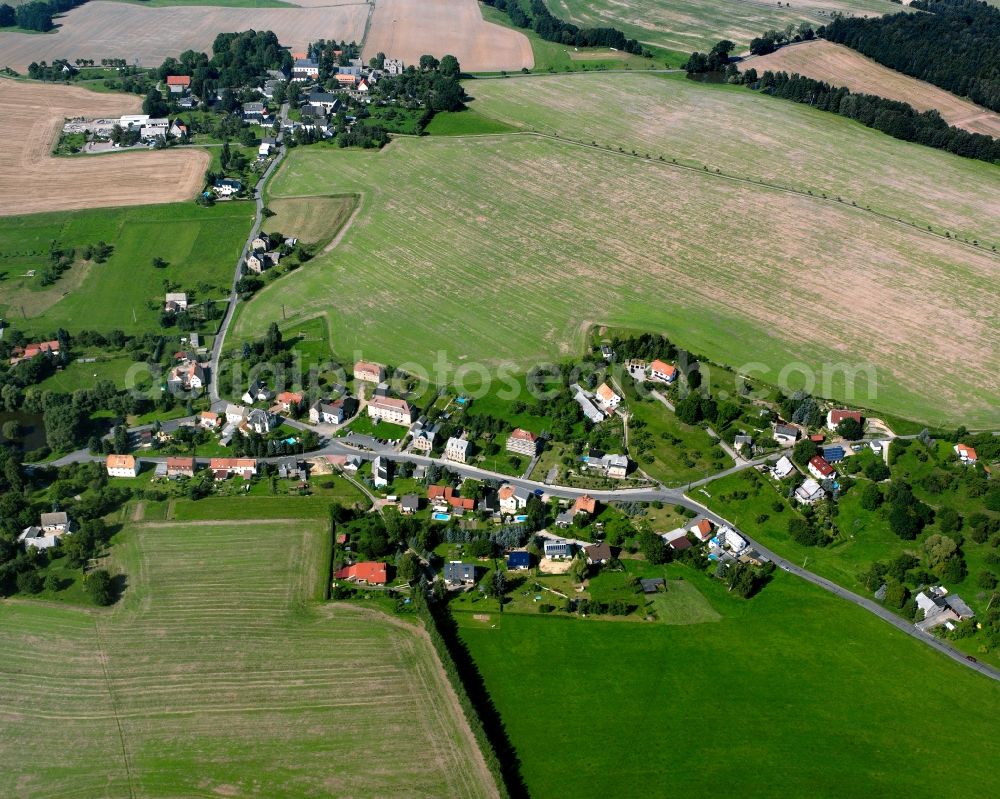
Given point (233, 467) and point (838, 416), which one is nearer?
point (233, 467)

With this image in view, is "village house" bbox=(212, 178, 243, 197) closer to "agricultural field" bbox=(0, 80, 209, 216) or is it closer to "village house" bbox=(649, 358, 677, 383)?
"agricultural field" bbox=(0, 80, 209, 216)

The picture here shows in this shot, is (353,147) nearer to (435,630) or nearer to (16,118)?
(16,118)

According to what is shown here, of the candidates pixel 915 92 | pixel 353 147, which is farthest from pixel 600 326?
pixel 915 92

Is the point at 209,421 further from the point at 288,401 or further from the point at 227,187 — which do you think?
the point at 227,187

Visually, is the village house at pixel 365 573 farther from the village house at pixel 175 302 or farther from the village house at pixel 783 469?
the village house at pixel 175 302

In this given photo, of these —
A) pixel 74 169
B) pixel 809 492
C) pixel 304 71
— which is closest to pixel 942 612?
pixel 809 492

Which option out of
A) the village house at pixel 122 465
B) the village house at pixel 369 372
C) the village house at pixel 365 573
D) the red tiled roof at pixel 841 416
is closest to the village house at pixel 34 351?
the village house at pixel 122 465

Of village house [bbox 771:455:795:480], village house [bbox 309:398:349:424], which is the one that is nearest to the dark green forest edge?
village house [bbox 771:455:795:480]
